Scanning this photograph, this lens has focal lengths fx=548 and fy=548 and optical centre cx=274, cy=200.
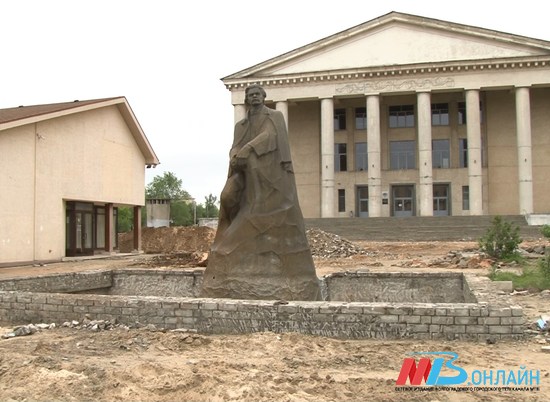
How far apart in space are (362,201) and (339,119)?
26.6ft

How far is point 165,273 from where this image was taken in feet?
39.6

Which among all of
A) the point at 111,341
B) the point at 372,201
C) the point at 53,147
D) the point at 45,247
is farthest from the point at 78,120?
the point at 372,201

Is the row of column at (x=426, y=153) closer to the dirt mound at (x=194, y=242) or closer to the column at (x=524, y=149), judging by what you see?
the column at (x=524, y=149)

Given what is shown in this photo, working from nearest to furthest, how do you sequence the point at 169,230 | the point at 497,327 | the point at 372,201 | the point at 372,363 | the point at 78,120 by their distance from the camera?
the point at 372,363, the point at 497,327, the point at 78,120, the point at 169,230, the point at 372,201

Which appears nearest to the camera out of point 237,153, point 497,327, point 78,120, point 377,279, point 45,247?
point 497,327

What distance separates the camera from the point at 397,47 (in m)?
46.7

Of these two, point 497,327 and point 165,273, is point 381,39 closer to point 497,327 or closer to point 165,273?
point 165,273

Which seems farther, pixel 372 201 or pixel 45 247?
pixel 372 201

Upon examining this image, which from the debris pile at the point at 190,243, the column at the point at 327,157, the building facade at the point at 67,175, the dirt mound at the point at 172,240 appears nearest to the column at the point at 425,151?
the column at the point at 327,157

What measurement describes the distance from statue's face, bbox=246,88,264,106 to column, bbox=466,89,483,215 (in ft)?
125

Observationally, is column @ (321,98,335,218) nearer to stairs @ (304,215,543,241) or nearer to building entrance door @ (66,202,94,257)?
stairs @ (304,215,543,241)

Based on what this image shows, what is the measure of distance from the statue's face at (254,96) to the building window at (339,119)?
42.9 m

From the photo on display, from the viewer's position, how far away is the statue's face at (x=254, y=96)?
939 centimetres

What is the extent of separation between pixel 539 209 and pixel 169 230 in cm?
3115
